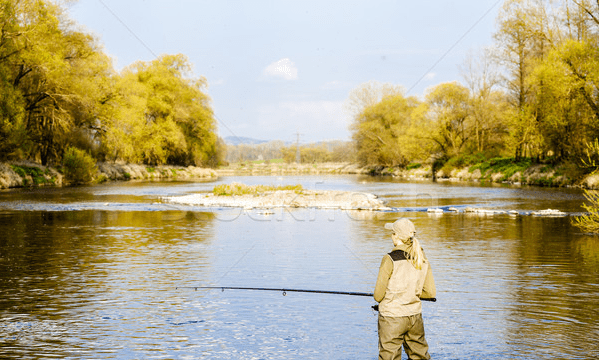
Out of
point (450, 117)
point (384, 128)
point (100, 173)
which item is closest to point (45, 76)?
point (100, 173)

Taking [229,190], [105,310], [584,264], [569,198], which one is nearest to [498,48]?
[569,198]

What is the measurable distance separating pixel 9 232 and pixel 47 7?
3004 centimetres

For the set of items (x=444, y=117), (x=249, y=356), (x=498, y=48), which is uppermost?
(x=498, y=48)

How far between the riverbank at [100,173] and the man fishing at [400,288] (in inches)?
1581

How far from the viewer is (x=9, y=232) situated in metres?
18.0

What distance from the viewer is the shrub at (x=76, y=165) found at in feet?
159

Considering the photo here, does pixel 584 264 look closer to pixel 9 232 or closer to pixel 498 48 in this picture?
pixel 9 232

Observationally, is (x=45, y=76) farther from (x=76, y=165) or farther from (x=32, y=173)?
(x=76, y=165)

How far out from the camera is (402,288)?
5727 millimetres

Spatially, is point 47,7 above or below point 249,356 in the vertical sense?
above

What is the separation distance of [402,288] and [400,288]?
0.7 inches

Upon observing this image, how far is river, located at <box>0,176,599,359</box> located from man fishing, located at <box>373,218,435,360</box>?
43.3 inches

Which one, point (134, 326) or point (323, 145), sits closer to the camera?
point (134, 326)

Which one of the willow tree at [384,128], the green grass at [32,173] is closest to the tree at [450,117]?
the willow tree at [384,128]
